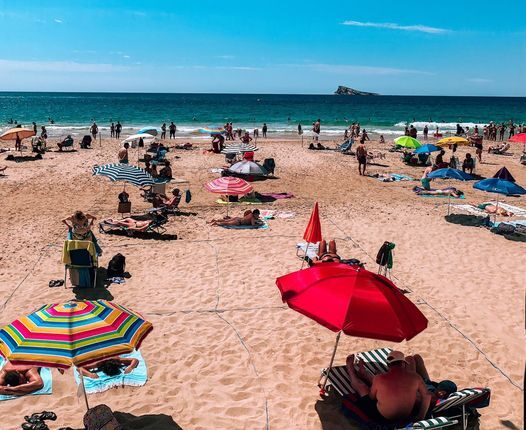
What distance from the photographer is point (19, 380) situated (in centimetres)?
577

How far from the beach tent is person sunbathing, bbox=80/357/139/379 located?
1454mm

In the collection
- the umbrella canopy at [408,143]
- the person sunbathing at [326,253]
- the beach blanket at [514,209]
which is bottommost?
the person sunbathing at [326,253]

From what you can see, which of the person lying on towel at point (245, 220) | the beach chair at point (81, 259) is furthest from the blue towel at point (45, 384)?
the person lying on towel at point (245, 220)

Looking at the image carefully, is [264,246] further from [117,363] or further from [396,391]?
[396,391]

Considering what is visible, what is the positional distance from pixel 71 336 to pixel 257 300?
4197 millimetres

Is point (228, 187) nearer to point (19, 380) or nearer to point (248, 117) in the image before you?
point (19, 380)

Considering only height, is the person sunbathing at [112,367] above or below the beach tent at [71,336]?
below

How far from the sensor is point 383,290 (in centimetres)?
502

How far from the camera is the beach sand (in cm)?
564

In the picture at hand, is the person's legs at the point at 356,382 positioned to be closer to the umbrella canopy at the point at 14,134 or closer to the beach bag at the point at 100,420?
the beach bag at the point at 100,420

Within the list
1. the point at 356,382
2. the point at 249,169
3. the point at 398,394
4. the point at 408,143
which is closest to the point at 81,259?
the point at 356,382

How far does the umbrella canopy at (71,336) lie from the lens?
14.3ft

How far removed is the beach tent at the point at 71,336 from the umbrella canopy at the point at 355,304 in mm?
1783

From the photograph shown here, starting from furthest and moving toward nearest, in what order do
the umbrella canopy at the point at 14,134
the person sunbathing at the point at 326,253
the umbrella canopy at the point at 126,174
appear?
the umbrella canopy at the point at 14,134 → the umbrella canopy at the point at 126,174 → the person sunbathing at the point at 326,253
